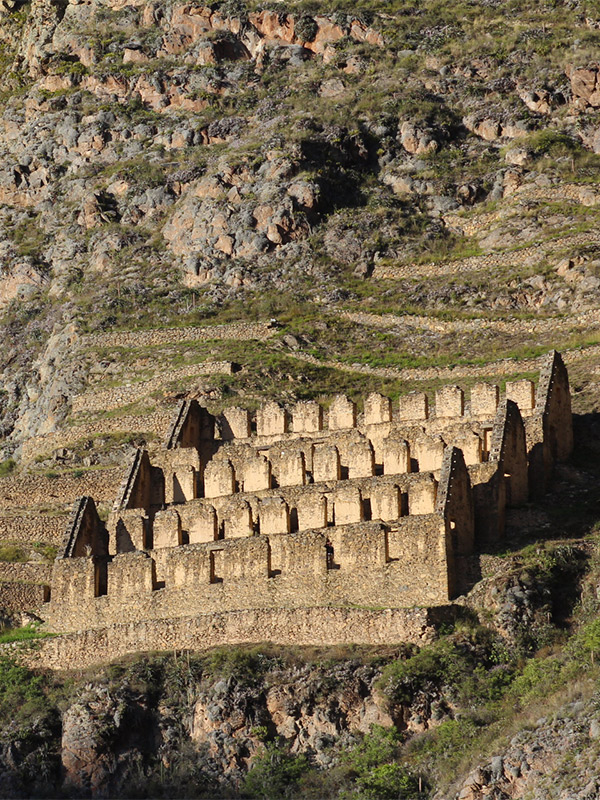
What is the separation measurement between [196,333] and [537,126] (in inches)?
A: 1046

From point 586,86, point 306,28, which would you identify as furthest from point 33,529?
point 306,28

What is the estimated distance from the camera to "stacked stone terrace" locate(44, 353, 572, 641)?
2067 inches

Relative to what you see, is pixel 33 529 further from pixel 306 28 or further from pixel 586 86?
pixel 306 28

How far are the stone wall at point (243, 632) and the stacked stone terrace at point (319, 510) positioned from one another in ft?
1.44

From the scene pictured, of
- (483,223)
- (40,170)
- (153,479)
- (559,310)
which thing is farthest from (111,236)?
(153,479)

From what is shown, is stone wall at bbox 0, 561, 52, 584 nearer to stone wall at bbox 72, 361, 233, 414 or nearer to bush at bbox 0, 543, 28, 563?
bush at bbox 0, 543, 28, 563

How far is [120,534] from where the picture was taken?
2340 inches

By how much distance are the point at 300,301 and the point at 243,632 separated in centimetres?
3963

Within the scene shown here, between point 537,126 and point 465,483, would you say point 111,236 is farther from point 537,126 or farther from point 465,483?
point 465,483

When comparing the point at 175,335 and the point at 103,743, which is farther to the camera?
the point at 175,335

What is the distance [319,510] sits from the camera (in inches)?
2211

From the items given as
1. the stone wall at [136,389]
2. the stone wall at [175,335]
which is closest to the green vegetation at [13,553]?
the stone wall at [136,389]

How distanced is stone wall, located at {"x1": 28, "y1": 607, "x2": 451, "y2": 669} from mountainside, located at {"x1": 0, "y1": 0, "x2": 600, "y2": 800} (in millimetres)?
710

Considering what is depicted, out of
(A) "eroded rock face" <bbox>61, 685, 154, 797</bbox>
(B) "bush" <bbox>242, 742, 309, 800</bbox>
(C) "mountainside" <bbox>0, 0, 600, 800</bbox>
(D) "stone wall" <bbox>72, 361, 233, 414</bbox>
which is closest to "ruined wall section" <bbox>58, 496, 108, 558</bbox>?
(C) "mountainside" <bbox>0, 0, 600, 800</bbox>
